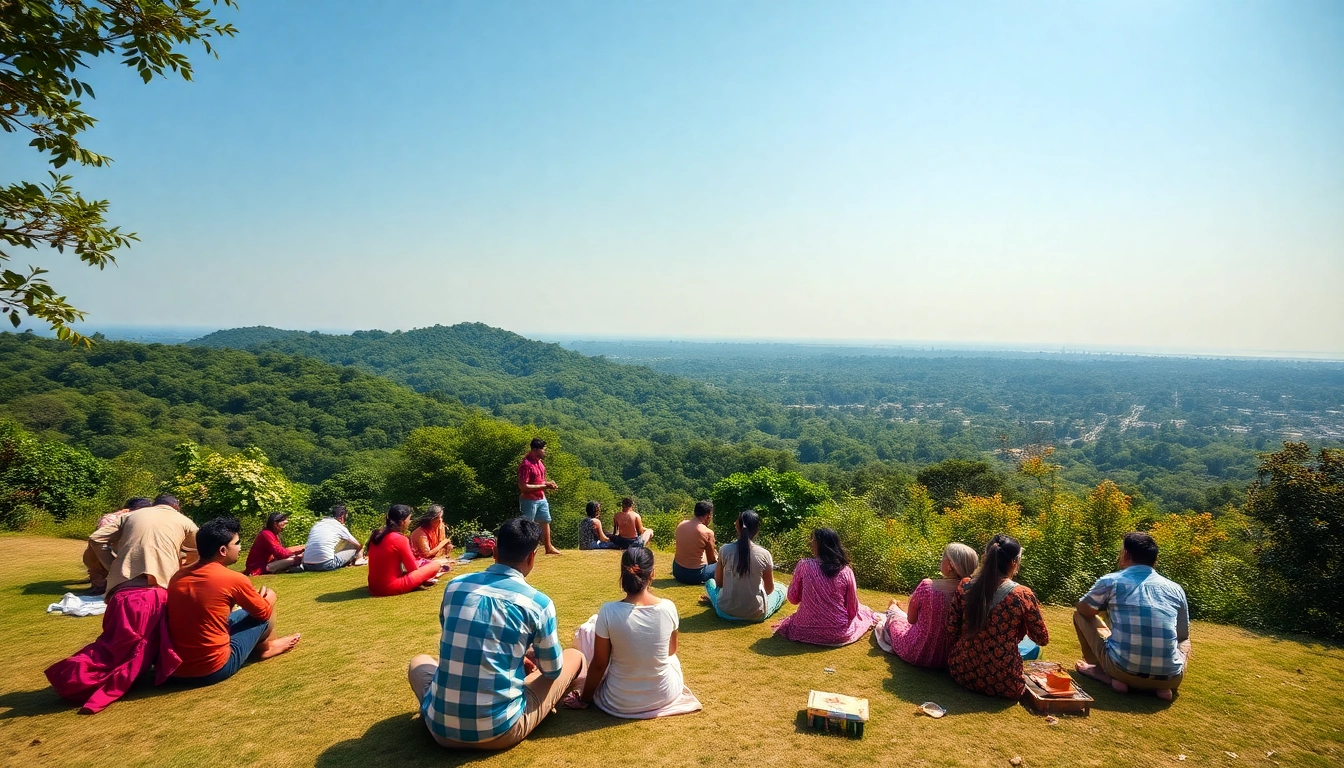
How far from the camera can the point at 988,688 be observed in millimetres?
4426

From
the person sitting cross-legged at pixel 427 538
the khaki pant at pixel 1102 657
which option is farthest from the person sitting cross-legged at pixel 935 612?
the person sitting cross-legged at pixel 427 538

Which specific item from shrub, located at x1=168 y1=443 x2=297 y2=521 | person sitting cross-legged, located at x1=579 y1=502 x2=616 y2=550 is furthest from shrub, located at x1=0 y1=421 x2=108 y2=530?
person sitting cross-legged, located at x1=579 y1=502 x2=616 y2=550

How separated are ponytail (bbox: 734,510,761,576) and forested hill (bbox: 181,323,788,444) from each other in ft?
306

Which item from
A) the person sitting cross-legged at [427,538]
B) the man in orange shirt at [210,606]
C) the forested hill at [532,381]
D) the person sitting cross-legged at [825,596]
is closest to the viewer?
the man in orange shirt at [210,606]

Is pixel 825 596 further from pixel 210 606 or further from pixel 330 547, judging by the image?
pixel 330 547

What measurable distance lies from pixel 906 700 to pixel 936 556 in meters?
5.67

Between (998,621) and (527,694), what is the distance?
134 inches

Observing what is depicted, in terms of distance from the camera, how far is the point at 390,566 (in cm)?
686

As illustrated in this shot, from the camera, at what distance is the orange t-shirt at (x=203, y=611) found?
4113 millimetres

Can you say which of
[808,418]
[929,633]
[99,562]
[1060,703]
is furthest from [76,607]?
[808,418]

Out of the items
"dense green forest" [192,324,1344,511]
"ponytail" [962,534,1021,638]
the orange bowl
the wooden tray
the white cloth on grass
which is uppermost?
"ponytail" [962,534,1021,638]

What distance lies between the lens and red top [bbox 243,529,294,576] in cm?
823

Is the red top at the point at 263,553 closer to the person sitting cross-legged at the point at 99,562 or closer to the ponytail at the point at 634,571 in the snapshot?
the person sitting cross-legged at the point at 99,562

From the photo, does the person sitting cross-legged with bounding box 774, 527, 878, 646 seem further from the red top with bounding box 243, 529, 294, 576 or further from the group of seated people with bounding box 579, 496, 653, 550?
the red top with bounding box 243, 529, 294, 576
